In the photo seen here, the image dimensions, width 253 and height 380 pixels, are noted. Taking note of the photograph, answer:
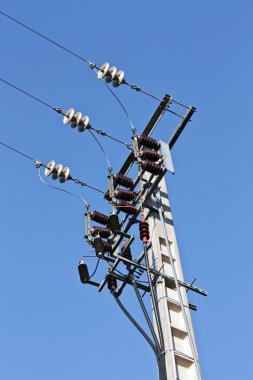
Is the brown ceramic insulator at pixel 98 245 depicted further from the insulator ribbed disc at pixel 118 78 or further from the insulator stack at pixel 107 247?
the insulator ribbed disc at pixel 118 78

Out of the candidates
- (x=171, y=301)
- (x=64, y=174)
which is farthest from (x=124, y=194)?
(x=171, y=301)

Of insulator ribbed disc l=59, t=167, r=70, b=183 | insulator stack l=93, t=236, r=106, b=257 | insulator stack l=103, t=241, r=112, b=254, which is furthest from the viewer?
insulator ribbed disc l=59, t=167, r=70, b=183

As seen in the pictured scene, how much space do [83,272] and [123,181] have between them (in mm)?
2438

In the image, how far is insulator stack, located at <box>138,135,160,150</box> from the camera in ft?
41.7

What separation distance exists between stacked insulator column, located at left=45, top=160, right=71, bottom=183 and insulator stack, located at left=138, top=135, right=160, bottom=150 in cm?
159

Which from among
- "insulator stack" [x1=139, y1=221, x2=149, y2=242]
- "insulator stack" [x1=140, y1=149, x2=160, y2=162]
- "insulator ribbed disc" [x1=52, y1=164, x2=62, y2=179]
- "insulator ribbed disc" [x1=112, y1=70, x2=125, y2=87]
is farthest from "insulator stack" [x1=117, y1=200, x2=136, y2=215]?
"insulator ribbed disc" [x1=112, y1=70, x2=125, y2=87]

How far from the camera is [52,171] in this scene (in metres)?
13.2

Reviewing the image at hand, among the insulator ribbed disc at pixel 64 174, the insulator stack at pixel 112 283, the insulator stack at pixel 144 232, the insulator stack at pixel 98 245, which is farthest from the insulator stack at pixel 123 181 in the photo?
the insulator stack at pixel 112 283

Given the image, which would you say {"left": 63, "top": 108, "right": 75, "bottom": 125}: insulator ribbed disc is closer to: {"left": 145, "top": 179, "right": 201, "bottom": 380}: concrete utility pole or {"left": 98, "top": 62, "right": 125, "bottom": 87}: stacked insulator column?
{"left": 98, "top": 62, "right": 125, "bottom": 87}: stacked insulator column

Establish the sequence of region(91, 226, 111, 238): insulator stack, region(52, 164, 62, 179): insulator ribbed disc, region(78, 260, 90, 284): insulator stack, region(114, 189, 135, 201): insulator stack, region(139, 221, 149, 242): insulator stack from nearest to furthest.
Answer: region(139, 221, 149, 242): insulator stack < region(78, 260, 90, 284): insulator stack < region(91, 226, 111, 238): insulator stack < region(114, 189, 135, 201): insulator stack < region(52, 164, 62, 179): insulator ribbed disc

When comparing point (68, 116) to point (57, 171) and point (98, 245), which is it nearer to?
point (57, 171)

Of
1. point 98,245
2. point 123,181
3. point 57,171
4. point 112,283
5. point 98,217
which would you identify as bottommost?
point 112,283

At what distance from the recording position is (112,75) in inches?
524

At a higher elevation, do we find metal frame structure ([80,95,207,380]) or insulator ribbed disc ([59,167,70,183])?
insulator ribbed disc ([59,167,70,183])
